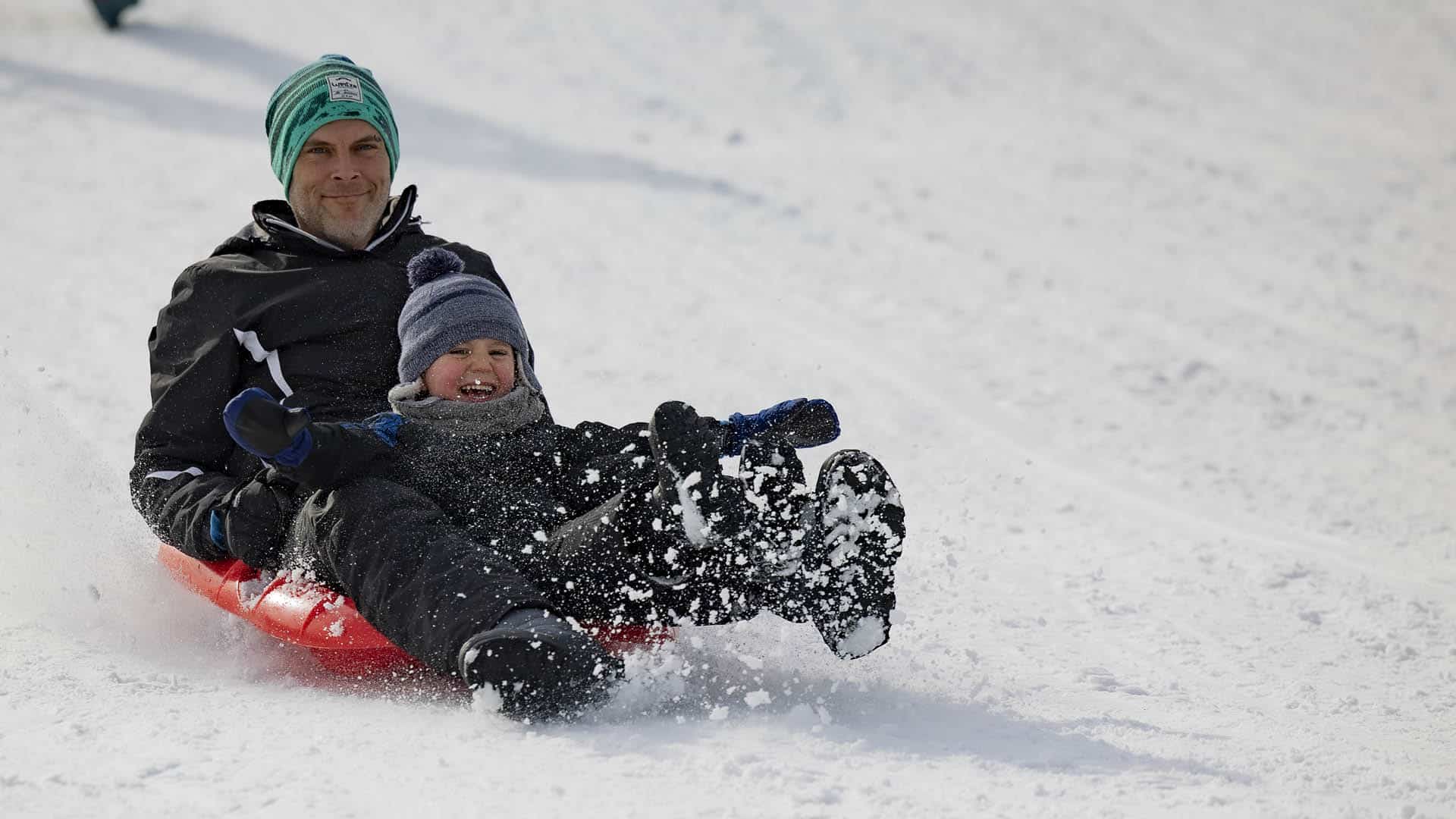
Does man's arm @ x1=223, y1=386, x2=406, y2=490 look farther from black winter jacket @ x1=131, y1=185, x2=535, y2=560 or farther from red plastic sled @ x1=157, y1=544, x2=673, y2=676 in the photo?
black winter jacket @ x1=131, y1=185, x2=535, y2=560

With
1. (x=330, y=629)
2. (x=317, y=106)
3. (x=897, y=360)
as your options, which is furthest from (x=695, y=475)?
(x=897, y=360)

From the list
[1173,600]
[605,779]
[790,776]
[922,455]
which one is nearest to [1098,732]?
[790,776]

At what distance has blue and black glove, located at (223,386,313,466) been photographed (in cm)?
230

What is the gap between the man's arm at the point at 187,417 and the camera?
2.82 meters

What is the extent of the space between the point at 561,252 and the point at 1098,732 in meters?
4.35

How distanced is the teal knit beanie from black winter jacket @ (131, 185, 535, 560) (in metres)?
0.16

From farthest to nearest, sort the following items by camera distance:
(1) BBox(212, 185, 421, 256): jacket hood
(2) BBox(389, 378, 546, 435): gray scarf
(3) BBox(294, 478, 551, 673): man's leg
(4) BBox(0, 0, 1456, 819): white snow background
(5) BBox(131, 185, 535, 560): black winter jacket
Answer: (1) BBox(212, 185, 421, 256): jacket hood → (5) BBox(131, 185, 535, 560): black winter jacket → (2) BBox(389, 378, 546, 435): gray scarf → (3) BBox(294, 478, 551, 673): man's leg → (4) BBox(0, 0, 1456, 819): white snow background

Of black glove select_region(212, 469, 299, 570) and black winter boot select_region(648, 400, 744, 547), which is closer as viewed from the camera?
black winter boot select_region(648, 400, 744, 547)

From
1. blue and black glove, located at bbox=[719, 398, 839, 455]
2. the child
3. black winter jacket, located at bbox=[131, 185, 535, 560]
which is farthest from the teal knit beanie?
blue and black glove, located at bbox=[719, 398, 839, 455]

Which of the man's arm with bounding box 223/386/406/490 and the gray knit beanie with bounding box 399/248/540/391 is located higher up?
the gray knit beanie with bounding box 399/248/540/391

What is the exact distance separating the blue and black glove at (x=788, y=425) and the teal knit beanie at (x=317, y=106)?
110cm

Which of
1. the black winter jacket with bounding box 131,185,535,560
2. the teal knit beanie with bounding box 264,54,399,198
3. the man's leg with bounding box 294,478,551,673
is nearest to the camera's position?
the man's leg with bounding box 294,478,551,673

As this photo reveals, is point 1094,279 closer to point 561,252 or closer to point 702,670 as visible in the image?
point 561,252

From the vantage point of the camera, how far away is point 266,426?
2318mm
